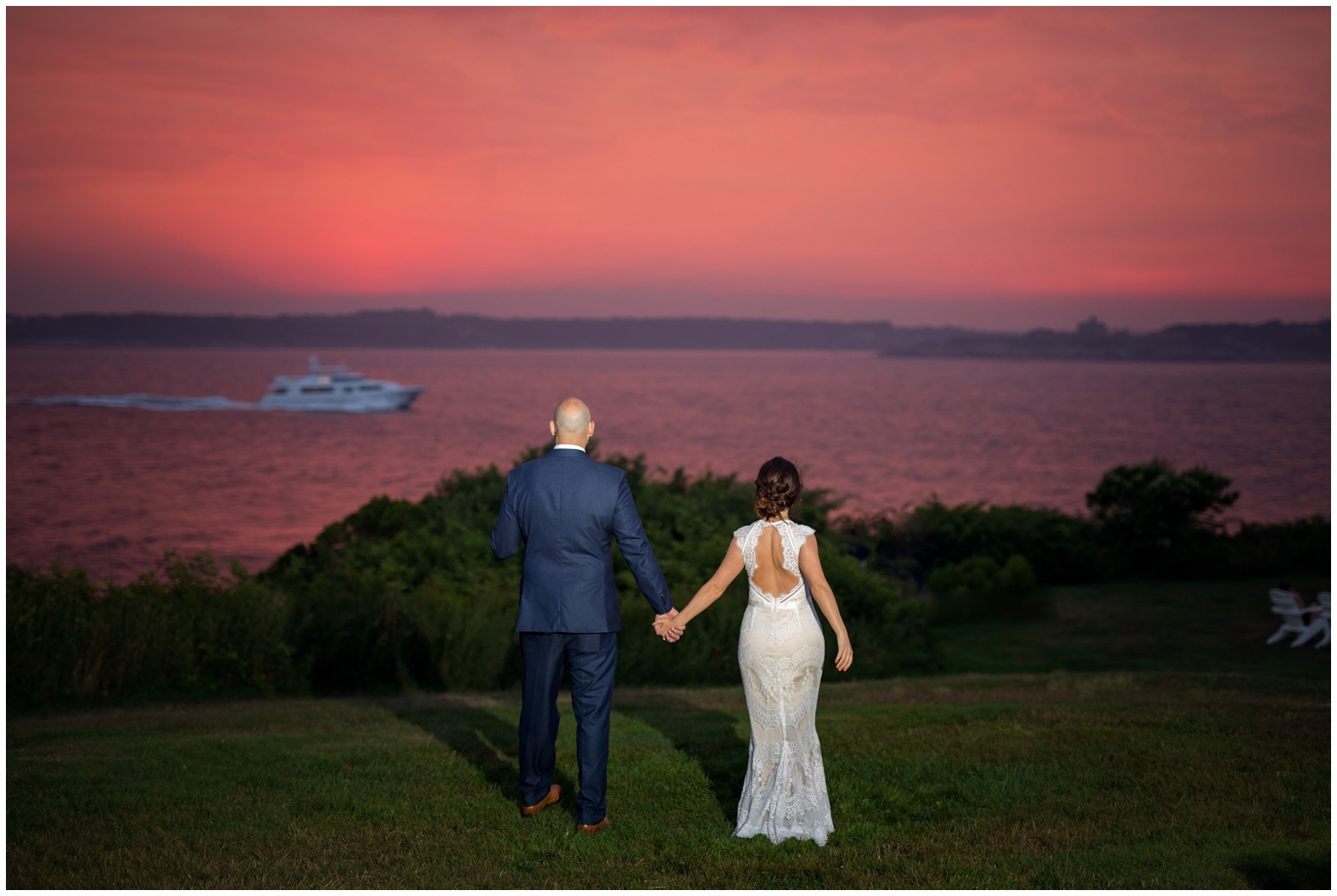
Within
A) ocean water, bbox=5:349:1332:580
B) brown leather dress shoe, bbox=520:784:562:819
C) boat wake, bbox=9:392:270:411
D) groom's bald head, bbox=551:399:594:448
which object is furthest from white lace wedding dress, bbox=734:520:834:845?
boat wake, bbox=9:392:270:411

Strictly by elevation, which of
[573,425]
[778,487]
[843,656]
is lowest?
[843,656]

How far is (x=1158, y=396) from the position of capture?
513 feet

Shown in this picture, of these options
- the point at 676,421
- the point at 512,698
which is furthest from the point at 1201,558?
the point at 676,421

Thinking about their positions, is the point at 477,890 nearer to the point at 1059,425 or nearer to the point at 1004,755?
the point at 1004,755

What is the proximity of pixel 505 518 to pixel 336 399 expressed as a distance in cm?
11440

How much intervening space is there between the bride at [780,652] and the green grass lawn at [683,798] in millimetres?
236

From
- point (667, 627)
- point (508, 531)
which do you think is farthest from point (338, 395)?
point (667, 627)

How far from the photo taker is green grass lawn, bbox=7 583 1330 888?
592cm

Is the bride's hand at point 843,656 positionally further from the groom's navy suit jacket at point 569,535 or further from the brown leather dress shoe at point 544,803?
the brown leather dress shoe at point 544,803

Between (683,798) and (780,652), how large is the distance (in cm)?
164

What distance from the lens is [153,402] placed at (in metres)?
122

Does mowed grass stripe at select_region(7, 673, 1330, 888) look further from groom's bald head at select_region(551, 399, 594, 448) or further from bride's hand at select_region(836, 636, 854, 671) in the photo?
groom's bald head at select_region(551, 399, 594, 448)

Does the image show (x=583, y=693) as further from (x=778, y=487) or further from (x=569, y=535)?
(x=778, y=487)

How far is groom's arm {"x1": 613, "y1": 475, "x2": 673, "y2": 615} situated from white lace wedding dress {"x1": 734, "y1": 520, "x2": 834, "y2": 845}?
1.58ft
